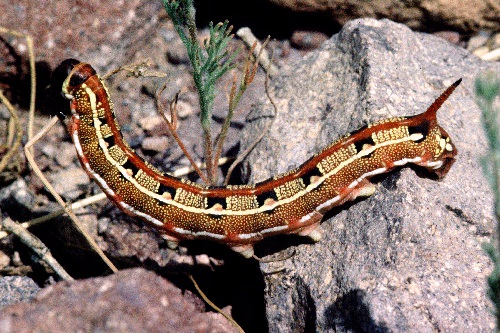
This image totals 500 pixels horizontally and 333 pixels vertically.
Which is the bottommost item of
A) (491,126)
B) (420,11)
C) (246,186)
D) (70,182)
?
(70,182)

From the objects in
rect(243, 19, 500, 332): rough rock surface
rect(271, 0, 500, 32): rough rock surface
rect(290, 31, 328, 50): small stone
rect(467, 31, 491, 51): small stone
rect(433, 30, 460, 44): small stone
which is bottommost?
rect(243, 19, 500, 332): rough rock surface

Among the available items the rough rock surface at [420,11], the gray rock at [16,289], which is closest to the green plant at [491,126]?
the gray rock at [16,289]

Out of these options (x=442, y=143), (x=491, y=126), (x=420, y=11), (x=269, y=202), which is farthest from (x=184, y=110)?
(x=491, y=126)

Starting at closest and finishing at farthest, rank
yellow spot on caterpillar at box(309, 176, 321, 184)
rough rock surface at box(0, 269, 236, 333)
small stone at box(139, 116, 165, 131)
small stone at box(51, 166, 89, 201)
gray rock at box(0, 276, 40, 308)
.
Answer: rough rock surface at box(0, 269, 236, 333), yellow spot on caterpillar at box(309, 176, 321, 184), gray rock at box(0, 276, 40, 308), small stone at box(51, 166, 89, 201), small stone at box(139, 116, 165, 131)

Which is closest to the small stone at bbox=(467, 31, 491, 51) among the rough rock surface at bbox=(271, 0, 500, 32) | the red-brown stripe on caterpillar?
the rough rock surface at bbox=(271, 0, 500, 32)

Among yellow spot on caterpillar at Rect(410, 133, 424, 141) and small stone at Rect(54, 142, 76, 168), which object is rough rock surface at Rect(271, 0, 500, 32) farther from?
small stone at Rect(54, 142, 76, 168)

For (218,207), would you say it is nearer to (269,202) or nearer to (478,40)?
(269,202)
